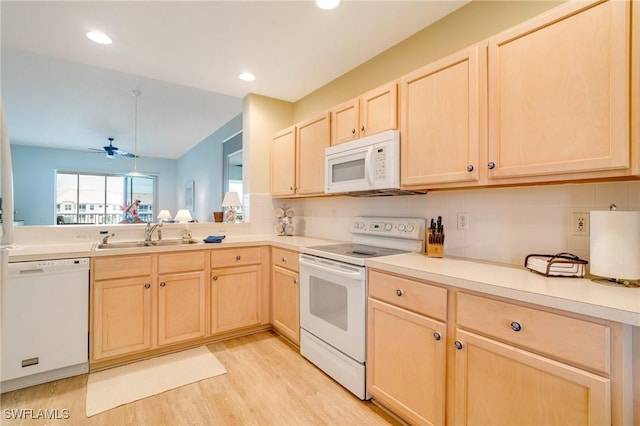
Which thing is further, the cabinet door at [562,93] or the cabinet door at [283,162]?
the cabinet door at [283,162]

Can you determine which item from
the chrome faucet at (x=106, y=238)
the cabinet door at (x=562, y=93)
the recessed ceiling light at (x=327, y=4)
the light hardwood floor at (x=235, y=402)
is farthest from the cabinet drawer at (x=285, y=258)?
the recessed ceiling light at (x=327, y=4)

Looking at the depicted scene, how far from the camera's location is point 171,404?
6.05 feet

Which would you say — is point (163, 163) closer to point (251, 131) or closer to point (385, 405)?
point (251, 131)

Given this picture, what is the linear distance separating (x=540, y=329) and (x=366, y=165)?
4.43ft

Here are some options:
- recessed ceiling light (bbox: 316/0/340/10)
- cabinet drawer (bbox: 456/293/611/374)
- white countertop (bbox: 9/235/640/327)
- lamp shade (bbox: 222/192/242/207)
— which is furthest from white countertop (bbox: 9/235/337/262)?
recessed ceiling light (bbox: 316/0/340/10)

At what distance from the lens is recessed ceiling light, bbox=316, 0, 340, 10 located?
1898 millimetres

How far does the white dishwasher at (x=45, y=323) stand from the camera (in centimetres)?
190

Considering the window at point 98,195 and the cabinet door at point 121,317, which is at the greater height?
the window at point 98,195

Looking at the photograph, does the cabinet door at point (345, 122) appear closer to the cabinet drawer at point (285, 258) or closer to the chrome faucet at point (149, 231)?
the cabinet drawer at point (285, 258)

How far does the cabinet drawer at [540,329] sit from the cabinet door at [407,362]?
176 mm

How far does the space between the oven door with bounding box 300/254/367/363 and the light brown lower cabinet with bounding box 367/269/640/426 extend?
0.27 ft

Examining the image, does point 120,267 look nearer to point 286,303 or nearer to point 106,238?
point 106,238

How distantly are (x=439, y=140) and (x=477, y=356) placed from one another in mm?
1146

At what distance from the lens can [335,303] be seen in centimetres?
205
